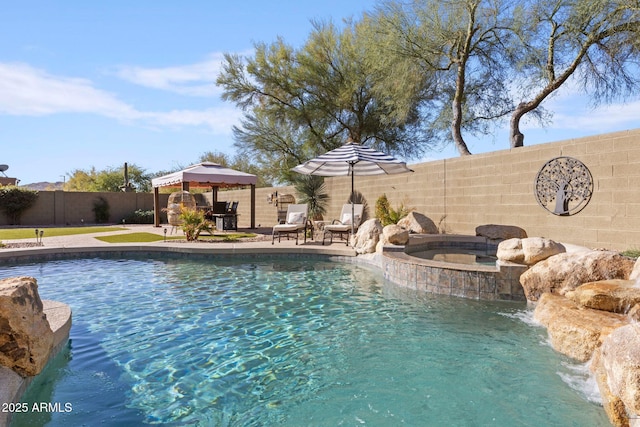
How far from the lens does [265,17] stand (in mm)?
8148

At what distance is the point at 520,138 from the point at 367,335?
12.4 meters

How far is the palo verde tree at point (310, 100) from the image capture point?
17.9m

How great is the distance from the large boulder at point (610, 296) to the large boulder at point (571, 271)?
471 millimetres

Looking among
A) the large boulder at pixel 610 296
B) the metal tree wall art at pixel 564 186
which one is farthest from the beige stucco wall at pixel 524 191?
the large boulder at pixel 610 296

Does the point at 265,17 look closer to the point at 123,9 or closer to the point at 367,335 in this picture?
the point at 123,9

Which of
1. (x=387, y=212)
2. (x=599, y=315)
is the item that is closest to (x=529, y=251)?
(x=599, y=315)

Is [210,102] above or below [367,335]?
above

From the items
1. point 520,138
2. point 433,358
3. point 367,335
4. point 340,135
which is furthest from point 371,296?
point 340,135

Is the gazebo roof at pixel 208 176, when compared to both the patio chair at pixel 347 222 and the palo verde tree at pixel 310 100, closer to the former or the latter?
the patio chair at pixel 347 222

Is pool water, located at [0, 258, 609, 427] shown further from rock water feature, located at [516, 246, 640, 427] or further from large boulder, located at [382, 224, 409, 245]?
large boulder, located at [382, 224, 409, 245]

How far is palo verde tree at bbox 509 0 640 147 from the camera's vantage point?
35.2ft

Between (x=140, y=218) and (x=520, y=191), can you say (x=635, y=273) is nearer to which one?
(x=520, y=191)

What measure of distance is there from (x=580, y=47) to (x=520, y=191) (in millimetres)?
6360

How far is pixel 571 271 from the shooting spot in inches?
186
